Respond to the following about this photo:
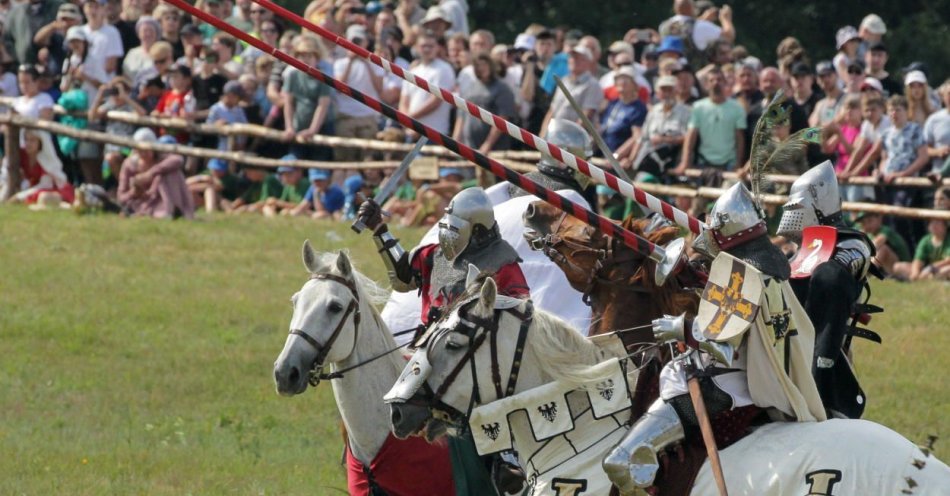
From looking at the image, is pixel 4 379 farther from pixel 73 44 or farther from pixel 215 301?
pixel 73 44

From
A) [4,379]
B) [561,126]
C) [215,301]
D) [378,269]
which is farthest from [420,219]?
[561,126]

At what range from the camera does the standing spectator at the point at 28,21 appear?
23188 mm

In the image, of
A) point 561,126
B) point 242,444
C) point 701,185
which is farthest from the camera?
point 701,185

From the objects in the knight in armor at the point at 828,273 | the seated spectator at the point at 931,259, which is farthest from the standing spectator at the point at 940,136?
the knight in armor at the point at 828,273

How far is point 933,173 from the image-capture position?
613 inches

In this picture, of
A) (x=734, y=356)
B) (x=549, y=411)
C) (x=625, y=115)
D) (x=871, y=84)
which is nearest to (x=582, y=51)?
(x=625, y=115)

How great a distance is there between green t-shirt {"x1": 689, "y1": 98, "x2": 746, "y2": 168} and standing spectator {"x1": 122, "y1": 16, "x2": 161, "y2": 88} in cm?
786

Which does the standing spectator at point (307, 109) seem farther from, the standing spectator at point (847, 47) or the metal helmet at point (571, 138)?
the metal helmet at point (571, 138)

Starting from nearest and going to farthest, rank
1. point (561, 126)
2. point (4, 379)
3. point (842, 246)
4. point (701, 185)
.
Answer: point (842, 246), point (561, 126), point (4, 379), point (701, 185)

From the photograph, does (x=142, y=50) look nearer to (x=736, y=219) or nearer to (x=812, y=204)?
(x=812, y=204)

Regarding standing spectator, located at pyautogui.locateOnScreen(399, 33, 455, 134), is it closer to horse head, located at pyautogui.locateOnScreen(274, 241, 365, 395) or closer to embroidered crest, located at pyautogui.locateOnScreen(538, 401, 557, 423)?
horse head, located at pyautogui.locateOnScreen(274, 241, 365, 395)

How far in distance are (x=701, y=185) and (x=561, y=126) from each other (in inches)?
262

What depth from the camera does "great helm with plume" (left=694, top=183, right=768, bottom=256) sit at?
6.96m

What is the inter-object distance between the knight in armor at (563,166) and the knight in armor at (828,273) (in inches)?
67.8
